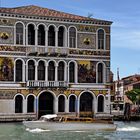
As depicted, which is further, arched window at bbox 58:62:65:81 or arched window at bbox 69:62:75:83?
arched window at bbox 69:62:75:83

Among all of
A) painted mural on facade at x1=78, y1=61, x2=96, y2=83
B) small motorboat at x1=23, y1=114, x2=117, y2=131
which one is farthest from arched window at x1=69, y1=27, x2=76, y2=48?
small motorboat at x1=23, y1=114, x2=117, y2=131

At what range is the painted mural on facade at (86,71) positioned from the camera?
39.4 m

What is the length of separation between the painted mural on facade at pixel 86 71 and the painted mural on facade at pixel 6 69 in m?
5.44

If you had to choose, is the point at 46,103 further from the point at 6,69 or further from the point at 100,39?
the point at 100,39

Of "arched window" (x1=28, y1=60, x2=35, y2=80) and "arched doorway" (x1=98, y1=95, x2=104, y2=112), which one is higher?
"arched window" (x1=28, y1=60, x2=35, y2=80)

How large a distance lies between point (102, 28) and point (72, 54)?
11.1 feet

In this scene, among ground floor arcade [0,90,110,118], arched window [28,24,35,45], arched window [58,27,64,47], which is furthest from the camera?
arched window [58,27,64,47]

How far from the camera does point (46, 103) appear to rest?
3900 cm

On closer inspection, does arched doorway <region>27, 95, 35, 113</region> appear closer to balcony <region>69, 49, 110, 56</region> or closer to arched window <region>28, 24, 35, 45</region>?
arched window <region>28, 24, 35, 45</region>

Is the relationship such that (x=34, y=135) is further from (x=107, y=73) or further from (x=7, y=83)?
(x=107, y=73)

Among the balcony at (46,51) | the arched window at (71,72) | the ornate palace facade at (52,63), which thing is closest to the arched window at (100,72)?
the ornate palace facade at (52,63)

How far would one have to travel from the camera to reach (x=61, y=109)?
129 ft

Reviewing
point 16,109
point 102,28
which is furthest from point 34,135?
point 102,28

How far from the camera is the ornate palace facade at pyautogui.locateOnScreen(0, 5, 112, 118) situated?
37312 millimetres
